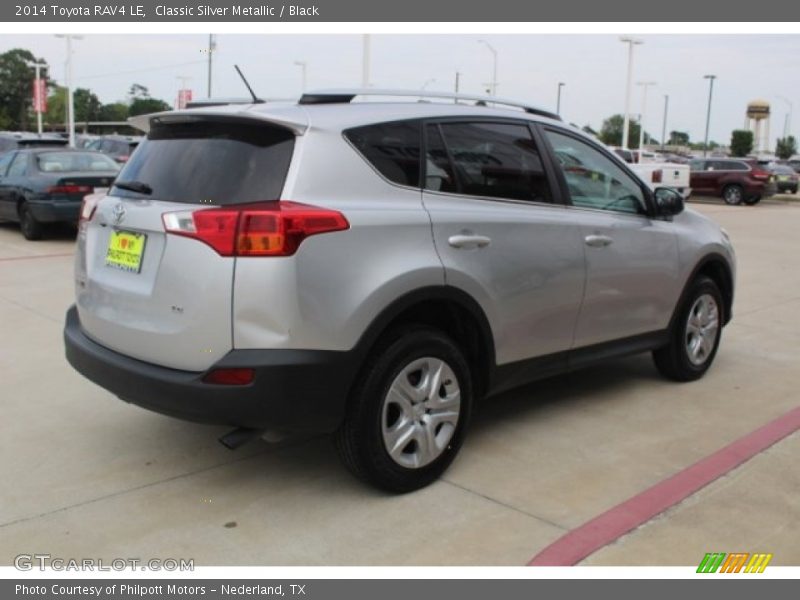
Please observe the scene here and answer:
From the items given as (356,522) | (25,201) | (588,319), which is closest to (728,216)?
(25,201)

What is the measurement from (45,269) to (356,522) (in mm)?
7764

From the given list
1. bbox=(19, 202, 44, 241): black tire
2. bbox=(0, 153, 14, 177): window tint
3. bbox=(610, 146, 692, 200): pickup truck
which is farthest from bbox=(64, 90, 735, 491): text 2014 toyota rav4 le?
bbox=(610, 146, 692, 200): pickup truck

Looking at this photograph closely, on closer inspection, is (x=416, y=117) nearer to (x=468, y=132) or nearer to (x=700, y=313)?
(x=468, y=132)

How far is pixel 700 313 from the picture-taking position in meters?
5.66

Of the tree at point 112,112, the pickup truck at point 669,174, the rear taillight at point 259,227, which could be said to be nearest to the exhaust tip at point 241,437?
the rear taillight at point 259,227

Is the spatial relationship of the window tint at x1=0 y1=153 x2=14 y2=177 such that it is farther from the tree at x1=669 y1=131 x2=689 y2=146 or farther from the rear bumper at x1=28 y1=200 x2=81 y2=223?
the tree at x1=669 y1=131 x2=689 y2=146

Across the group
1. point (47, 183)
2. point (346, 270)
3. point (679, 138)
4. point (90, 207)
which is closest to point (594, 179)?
point (346, 270)

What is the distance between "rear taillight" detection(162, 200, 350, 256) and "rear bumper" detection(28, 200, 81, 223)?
9.96 meters

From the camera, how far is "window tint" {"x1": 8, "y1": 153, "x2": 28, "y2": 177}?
1312 centimetres

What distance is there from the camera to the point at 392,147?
12.5 feet

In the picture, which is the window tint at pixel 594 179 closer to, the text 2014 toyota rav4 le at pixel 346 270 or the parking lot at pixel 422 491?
the text 2014 toyota rav4 le at pixel 346 270

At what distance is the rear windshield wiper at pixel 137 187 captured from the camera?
3.79 meters

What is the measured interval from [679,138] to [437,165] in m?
160

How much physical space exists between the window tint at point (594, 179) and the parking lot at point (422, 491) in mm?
1268
